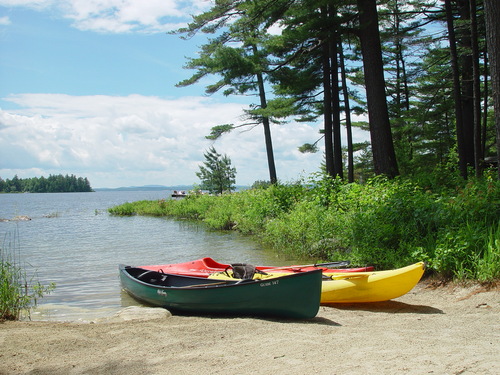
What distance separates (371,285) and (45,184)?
559 feet

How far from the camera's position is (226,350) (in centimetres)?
463

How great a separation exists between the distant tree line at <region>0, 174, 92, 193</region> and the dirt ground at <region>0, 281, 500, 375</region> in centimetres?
15365

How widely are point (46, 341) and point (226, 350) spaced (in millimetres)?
2251

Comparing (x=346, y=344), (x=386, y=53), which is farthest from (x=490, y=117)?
(x=346, y=344)

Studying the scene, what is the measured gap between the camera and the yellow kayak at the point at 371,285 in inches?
258

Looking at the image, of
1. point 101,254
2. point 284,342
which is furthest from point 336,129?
point 284,342

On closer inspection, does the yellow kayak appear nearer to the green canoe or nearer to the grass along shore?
the green canoe

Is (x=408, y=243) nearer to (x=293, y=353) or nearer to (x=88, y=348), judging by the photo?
(x=293, y=353)

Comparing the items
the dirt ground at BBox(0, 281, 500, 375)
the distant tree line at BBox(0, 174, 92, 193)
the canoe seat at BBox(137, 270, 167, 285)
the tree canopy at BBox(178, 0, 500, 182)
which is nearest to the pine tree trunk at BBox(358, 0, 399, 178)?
the tree canopy at BBox(178, 0, 500, 182)

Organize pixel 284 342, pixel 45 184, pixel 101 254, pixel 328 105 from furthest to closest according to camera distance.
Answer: pixel 45 184 → pixel 328 105 → pixel 101 254 → pixel 284 342

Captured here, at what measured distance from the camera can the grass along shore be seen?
7.24 meters

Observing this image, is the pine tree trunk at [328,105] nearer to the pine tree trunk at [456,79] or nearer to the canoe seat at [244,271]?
the pine tree trunk at [456,79]

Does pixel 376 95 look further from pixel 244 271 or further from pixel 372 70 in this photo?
pixel 244 271

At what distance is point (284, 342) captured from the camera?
15.8 feet
